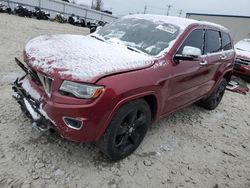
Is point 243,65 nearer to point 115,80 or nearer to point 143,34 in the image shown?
point 143,34

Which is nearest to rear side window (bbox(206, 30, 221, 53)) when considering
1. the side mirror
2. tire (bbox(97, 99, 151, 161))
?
the side mirror

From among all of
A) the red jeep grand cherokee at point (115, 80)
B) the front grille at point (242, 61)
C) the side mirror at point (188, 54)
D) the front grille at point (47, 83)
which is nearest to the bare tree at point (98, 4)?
the front grille at point (242, 61)

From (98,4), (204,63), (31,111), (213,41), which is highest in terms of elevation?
(213,41)

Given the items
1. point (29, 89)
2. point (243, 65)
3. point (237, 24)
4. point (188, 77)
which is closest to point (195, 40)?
point (188, 77)

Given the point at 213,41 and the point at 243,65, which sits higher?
the point at 213,41

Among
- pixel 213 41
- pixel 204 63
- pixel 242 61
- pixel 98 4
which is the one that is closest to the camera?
pixel 204 63

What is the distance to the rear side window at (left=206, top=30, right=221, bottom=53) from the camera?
4388 millimetres

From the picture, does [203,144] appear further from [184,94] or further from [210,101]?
[210,101]

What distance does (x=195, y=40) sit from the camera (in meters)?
3.94

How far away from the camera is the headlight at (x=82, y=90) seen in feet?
7.70

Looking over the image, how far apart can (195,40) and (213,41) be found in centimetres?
90

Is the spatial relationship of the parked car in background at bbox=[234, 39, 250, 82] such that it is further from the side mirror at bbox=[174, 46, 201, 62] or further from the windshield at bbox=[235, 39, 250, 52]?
the side mirror at bbox=[174, 46, 201, 62]

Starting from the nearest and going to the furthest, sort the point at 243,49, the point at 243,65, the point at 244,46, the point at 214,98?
the point at 214,98 → the point at 243,65 → the point at 243,49 → the point at 244,46

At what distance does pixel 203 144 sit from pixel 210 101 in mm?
1682
